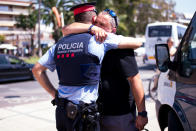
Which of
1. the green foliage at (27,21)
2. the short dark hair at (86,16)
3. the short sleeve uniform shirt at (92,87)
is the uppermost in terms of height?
the green foliage at (27,21)

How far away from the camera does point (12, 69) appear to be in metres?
12.0

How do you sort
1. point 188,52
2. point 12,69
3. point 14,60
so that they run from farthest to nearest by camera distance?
point 14,60 → point 12,69 → point 188,52

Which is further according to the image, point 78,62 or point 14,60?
point 14,60

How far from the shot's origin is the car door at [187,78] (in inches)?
85.1

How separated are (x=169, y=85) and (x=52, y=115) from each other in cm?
362

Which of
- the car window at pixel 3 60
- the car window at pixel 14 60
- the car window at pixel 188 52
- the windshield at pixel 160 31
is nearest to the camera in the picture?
the car window at pixel 188 52

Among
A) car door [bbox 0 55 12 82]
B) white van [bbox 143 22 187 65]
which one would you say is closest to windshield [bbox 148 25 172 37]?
white van [bbox 143 22 187 65]

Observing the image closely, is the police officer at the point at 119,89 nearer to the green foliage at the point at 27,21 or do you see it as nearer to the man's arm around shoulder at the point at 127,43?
the man's arm around shoulder at the point at 127,43

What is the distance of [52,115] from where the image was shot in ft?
18.8

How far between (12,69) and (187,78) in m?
10.9

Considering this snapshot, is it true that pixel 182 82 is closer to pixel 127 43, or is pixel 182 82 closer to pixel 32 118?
pixel 127 43

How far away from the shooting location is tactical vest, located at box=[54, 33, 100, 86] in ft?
6.68

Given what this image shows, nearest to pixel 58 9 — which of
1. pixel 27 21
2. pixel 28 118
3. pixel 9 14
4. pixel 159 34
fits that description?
pixel 27 21

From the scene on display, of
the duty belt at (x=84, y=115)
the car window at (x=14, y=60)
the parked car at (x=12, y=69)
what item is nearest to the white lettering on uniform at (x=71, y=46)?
the duty belt at (x=84, y=115)
